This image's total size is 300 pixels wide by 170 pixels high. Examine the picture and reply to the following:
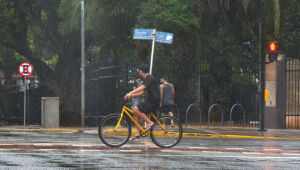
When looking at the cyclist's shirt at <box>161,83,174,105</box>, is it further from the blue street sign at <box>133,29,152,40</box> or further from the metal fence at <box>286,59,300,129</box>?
the metal fence at <box>286,59,300,129</box>

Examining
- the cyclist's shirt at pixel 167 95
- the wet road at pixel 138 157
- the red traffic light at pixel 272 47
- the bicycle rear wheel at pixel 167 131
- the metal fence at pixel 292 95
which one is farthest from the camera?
the metal fence at pixel 292 95

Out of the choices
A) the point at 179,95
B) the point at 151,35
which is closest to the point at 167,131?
the point at 151,35

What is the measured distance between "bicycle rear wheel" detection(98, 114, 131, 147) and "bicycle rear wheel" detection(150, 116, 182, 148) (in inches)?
22.2

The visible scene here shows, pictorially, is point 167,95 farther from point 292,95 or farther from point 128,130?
point 128,130

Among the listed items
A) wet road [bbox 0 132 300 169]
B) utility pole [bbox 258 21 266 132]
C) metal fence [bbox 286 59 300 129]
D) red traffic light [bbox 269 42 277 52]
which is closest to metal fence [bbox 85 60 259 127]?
metal fence [bbox 286 59 300 129]

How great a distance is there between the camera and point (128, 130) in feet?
40.6

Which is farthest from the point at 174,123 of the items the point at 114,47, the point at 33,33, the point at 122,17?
the point at 33,33

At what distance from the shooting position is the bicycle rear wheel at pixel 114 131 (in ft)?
40.3

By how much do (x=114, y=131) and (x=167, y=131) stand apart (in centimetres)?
115

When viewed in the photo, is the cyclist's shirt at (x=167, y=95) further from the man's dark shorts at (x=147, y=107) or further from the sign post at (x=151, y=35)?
the man's dark shorts at (x=147, y=107)

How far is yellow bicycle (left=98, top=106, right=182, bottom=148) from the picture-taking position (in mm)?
12305

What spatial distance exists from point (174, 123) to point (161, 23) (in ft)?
39.3

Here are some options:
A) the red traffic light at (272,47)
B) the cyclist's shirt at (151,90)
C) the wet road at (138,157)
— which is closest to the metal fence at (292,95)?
the red traffic light at (272,47)

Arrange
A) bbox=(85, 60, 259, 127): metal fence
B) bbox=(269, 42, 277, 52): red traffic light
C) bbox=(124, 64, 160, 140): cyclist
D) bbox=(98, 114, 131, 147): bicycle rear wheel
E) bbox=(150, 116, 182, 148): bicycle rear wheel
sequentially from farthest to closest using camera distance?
bbox=(85, 60, 259, 127): metal fence < bbox=(269, 42, 277, 52): red traffic light < bbox=(150, 116, 182, 148): bicycle rear wheel < bbox=(124, 64, 160, 140): cyclist < bbox=(98, 114, 131, 147): bicycle rear wheel
